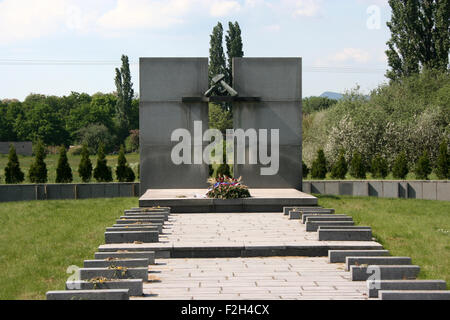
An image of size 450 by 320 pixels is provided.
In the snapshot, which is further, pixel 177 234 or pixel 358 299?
pixel 177 234

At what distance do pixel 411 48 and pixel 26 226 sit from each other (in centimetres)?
2930

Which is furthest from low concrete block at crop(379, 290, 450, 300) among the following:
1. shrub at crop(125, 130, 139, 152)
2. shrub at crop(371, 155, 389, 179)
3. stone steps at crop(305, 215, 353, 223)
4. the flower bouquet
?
shrub at crop(125, 130, 139, 152)

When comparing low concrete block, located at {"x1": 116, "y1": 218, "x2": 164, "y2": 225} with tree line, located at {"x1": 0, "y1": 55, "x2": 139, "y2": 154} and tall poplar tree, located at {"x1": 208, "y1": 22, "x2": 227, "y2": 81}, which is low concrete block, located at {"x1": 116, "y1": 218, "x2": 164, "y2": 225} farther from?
tree line, located at {"x1": 0, "y1": 55, "x2": 139, "y2": 154}

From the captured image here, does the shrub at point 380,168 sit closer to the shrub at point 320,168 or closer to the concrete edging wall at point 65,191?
the shrub at point 320,168

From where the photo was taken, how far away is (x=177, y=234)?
1151 centimetres

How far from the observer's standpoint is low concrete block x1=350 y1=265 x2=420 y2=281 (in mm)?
7848

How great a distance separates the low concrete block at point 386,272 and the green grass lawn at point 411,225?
843mm

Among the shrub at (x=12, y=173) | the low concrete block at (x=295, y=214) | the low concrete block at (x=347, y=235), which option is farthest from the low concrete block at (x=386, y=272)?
the shrub at (x=12, y=173)

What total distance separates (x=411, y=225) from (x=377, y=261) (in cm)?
651

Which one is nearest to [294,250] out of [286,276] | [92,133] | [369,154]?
[286,276]

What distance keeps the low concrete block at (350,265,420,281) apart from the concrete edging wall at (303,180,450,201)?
14.1 m

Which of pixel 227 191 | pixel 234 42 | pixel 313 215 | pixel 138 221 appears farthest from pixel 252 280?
pixel 234 42
